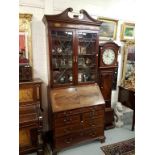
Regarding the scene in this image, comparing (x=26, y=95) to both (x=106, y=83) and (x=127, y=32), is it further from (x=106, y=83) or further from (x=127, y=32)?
(x=127, y=32)

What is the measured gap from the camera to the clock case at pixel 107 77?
3055mm

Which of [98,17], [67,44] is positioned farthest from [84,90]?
[98,17]

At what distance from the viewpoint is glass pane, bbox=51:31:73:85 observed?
258cm

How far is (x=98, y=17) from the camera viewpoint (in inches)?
121

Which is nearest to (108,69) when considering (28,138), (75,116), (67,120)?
(75,116)

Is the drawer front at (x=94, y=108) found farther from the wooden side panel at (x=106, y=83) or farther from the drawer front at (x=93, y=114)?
the wooden side panel at (x=106, y=83)

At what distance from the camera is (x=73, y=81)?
2744mm

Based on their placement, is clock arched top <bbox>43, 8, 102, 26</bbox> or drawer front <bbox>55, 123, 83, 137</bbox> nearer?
clock arched top <bbox>43, 8, 102, 26</bbox>

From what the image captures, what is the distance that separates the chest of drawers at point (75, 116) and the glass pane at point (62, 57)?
0.68 feet

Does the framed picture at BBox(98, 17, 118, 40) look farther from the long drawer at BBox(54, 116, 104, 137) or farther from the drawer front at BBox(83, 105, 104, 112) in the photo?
the long drawer at BBox(54, 116, 104, 137)

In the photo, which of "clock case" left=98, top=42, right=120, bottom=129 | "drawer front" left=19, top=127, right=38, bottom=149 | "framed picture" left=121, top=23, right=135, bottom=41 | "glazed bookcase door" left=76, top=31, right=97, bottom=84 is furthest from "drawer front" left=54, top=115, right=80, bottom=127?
"framed picture" left=121, top=23, right=135, bottom=41

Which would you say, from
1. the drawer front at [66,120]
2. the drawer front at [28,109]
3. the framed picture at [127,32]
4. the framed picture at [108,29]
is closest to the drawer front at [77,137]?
the drawer front at [66,120]
